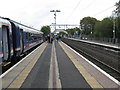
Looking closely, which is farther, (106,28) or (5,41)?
(106,28)

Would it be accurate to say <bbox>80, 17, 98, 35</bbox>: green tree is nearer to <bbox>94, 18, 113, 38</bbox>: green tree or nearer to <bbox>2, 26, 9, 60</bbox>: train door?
<bbox>94, 18, 113, 38</bbox>: green tree

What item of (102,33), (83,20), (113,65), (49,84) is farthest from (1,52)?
(83,20)

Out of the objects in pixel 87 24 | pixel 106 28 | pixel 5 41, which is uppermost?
pixel 87 24

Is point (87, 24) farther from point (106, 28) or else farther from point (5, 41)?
point (5, 41)

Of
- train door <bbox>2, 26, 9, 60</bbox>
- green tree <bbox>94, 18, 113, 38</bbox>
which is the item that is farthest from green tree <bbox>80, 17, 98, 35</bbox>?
train door <bbox>2, 26, 9, 60</bbox>

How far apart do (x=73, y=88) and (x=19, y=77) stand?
314 centimetres

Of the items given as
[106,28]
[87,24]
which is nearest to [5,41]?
[106,28]

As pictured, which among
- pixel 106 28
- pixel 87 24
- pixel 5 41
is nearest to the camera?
pixel 5 41

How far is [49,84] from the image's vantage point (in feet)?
30.9

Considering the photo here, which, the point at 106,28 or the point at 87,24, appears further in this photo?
the point at 87,24

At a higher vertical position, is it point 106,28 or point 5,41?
point 106,28

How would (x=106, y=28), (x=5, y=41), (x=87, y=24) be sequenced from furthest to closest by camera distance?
(x=87, y=24)
(x=106, y=28)
(x=5, y=41)

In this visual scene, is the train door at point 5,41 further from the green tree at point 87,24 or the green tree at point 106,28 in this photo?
the green tree at point 87,24

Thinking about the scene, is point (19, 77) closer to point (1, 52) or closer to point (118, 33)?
point (1, 52)
